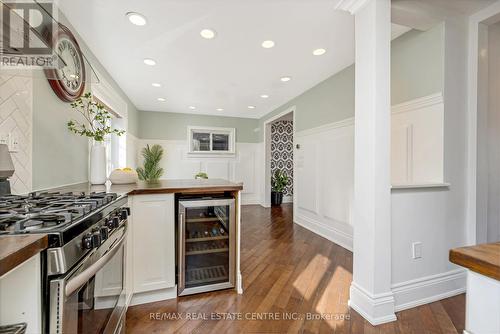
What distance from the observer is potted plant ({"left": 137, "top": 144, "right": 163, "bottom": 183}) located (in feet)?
16.8

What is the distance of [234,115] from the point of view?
5.77 m

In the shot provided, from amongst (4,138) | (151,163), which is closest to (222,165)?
(151,163)

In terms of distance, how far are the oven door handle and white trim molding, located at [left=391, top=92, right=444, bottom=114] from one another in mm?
2676

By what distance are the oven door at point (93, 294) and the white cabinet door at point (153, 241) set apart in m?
0.32

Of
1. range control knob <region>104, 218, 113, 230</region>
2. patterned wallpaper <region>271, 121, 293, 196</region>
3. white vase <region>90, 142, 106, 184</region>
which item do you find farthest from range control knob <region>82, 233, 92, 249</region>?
patterned wallpaper <region>271, 121, 293, 196</region>

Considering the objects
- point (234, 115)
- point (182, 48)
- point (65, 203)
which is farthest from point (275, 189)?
point (65, 203)

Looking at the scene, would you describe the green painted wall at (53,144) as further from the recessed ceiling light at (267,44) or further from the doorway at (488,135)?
the doorway at (488,135)

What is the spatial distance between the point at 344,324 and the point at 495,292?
4.32 ft

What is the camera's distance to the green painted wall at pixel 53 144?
151 centimetres

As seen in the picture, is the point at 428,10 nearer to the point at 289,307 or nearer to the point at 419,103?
the point at 419,103

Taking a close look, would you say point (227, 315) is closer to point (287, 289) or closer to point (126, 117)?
→ point (287, 289)

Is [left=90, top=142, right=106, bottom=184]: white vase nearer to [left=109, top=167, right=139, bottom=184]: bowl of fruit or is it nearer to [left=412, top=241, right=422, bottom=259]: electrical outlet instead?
[left=109, top=167, right=139, bottom=184]: bowl of fruit
